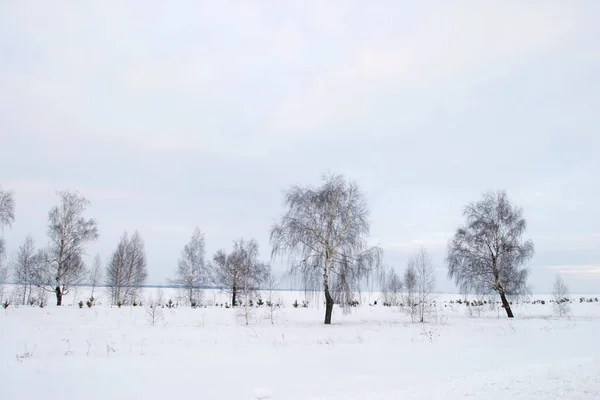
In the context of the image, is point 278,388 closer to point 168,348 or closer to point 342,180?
point 168,348

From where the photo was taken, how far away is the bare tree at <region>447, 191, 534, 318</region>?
29.0 m

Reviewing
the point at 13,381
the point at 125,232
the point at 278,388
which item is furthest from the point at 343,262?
the point at 125,232

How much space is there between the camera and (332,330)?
2019cm

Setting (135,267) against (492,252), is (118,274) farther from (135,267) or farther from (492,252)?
(492,252)

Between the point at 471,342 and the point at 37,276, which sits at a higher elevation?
the point at 37,276

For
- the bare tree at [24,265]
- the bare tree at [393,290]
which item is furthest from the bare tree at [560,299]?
the bare tree at [24,265]

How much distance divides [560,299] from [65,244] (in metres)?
43.2

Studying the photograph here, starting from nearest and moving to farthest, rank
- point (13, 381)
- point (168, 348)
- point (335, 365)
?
point (13, 381), point (335, 365), point (168, 348)

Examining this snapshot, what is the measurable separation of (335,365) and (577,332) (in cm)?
1653

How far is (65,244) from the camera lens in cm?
2878

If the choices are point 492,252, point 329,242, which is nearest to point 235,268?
point 329,242

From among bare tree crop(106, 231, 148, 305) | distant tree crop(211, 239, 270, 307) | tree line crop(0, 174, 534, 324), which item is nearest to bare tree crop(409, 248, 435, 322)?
tree line crop(0, 174, 534, 324)

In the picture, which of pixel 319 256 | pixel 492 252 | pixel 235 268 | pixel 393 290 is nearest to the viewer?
pixel 319 256

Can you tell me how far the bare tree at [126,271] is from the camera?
37969 mm
